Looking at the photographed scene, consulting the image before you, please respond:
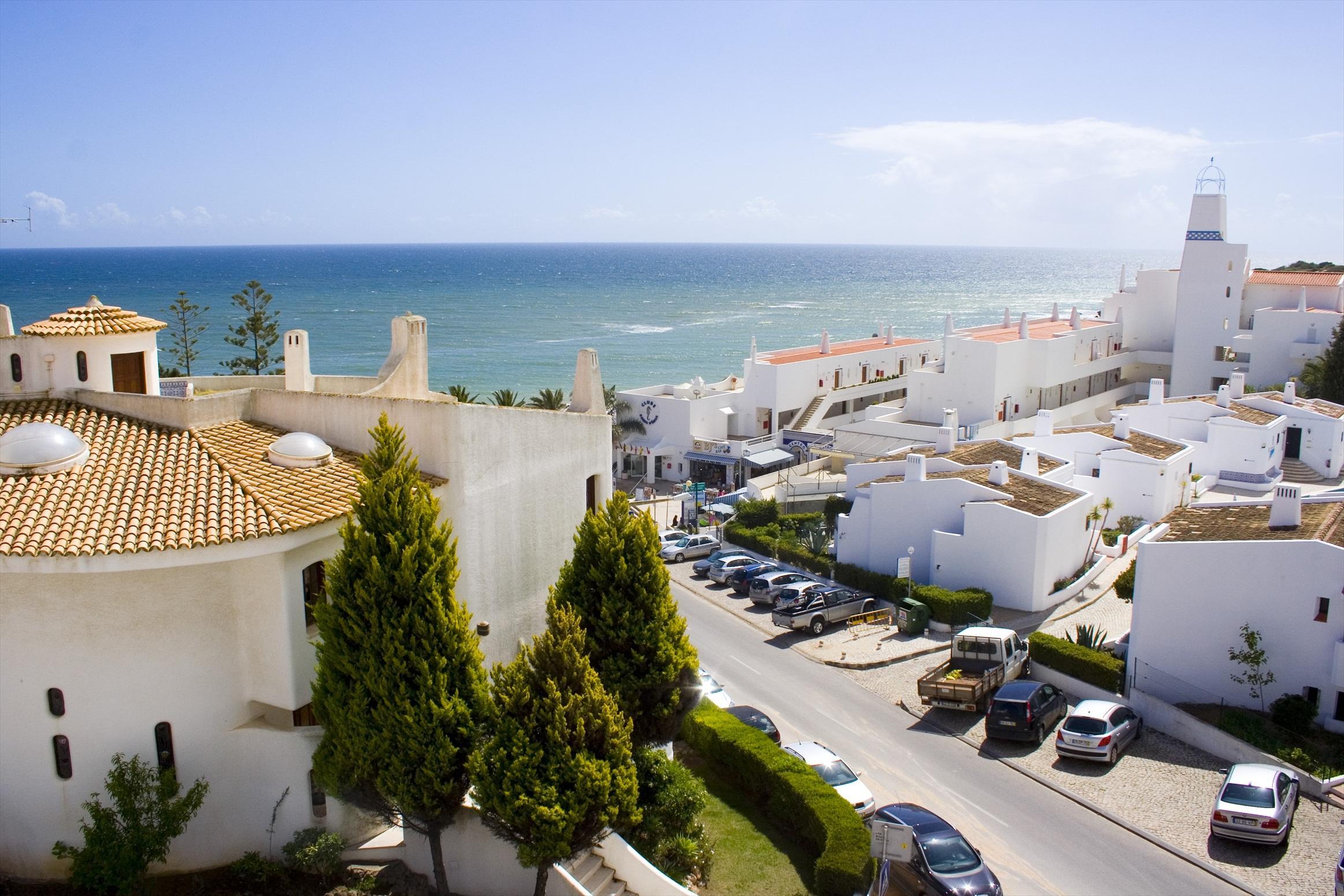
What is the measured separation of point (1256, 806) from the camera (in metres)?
19.5

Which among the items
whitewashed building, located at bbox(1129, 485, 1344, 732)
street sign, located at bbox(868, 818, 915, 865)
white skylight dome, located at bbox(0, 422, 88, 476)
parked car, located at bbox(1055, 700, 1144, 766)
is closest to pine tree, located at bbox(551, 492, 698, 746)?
street sign, located at bbox(868, 818, 915, 865)

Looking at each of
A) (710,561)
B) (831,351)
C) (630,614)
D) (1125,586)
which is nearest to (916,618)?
(1125,586)

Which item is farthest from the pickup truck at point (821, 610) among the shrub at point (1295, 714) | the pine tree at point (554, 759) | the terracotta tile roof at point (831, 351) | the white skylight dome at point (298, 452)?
the terracotta tile roof at point (831, 351)

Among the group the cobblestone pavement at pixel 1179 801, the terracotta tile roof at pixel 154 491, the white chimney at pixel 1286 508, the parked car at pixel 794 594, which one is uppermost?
the terracotta tile roof at pixel 154 491

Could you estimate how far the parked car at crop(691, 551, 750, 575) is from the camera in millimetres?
38750

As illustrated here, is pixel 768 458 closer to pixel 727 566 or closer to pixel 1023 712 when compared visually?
pixel 727 566

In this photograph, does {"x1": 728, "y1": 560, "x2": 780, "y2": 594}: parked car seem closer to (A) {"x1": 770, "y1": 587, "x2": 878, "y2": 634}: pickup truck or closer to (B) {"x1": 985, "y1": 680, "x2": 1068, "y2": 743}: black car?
(A) {"x1": 770, "y1": 587, "x2": 878, "y2": 634}: pickup truck

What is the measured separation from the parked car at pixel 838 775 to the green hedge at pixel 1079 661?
25.9ft

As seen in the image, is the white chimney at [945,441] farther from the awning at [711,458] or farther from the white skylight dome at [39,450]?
the white skylight dome at [39,450]

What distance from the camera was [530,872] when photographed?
16344 mm

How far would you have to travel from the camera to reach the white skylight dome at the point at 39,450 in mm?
15953

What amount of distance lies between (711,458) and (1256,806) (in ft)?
114

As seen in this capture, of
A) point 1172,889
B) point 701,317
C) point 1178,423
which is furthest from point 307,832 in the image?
point 701,317

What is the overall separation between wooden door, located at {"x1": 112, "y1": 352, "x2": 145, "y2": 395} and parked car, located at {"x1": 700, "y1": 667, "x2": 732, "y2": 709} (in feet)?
43.6
